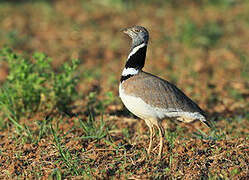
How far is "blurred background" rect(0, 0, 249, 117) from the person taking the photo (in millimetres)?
7934

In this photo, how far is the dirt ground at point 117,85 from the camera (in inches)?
175

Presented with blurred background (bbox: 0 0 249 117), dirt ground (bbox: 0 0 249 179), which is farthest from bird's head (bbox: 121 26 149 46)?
blurred background (bbox: 0 0 249 117)

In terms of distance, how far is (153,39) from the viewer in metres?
9.91

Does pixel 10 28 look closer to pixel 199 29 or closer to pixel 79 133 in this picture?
pixel 199 29

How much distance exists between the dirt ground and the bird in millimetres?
454

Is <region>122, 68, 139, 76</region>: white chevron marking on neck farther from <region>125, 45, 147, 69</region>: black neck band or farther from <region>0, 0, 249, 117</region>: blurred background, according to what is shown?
<region>0, 0, 249, 117</region>: blurred background

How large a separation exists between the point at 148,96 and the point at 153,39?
563 centimetres

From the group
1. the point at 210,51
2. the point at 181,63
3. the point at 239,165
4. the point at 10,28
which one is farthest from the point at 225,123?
the point at 10,28

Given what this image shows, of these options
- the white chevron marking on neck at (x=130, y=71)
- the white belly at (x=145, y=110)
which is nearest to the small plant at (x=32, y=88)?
the white chevron marking on neck at (x=130, y=71)

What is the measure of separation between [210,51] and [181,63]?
1046 mm

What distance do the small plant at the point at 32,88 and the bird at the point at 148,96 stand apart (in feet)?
3.94

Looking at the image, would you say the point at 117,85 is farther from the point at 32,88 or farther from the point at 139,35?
the point at 139,35

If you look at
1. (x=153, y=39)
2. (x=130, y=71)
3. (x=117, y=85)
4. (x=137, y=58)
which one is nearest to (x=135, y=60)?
(x=137, y=58)

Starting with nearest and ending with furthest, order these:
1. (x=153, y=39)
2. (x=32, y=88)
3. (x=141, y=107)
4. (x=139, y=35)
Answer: (x=141, y=107) < (x=139, y=35) < (x=32, y=88) < (x=153, y=39)
